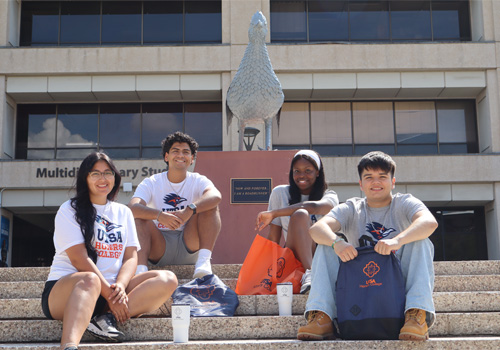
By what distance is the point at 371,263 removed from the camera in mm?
3482

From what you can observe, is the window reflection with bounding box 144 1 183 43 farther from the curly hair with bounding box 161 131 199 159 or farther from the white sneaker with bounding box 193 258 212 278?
the white sneaker with bounding box 193 258 212 278

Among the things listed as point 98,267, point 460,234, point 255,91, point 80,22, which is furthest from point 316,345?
point 80,22

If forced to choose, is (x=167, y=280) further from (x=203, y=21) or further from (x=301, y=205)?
(x=203, y=21)

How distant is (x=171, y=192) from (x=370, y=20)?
15.3 meters

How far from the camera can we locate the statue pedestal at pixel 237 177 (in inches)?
275

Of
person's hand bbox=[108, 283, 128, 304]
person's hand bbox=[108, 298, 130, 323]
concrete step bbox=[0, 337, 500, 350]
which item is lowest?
concrete step bbox=[0, 337, 500, 350]

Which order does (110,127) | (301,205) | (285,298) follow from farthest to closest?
(110,127) → (301,205) → (285,298)

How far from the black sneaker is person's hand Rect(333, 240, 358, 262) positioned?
1.40 metres

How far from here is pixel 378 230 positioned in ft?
12.7

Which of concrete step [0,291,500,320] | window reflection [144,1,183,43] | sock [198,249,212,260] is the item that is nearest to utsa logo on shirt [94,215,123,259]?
concrete step [0,291,500,320]

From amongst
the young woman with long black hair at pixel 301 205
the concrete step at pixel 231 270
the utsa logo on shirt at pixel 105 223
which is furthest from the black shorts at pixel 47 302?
the concrete step at pixel 231 270

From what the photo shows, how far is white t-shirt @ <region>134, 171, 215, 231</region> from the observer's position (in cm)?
533

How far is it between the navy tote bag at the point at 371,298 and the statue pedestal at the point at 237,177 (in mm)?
3489

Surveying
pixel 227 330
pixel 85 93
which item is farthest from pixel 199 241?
pixel 85 93
